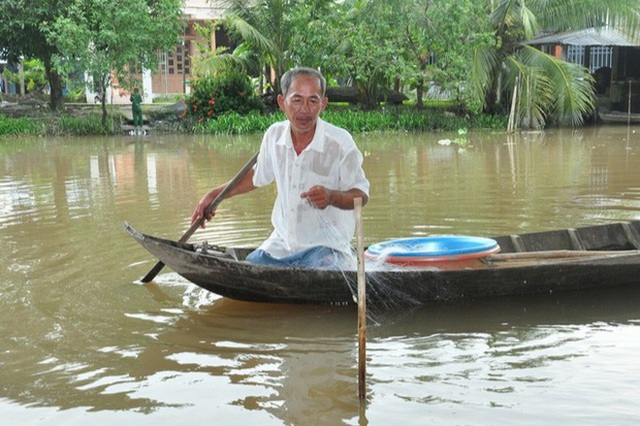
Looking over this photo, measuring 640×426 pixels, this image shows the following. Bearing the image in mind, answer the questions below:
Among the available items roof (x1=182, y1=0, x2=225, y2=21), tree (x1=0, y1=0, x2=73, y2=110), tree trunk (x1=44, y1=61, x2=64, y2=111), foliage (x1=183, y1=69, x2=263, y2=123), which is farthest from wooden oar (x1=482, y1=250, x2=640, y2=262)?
roof (x1=182, y1=0, x2=225, y2=21)

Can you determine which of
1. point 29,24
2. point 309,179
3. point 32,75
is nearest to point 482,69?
point 29,24

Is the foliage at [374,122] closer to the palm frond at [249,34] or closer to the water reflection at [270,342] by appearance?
the palm frond at [249,34]

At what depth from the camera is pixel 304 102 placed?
4684 mm

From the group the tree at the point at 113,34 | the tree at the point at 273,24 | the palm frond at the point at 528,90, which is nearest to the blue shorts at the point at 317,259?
the palm frond at the point at 528,90

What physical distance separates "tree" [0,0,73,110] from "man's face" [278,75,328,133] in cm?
1790

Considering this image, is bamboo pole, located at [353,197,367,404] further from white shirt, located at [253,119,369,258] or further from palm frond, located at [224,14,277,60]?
palm frond, located at [224,14,277,60]

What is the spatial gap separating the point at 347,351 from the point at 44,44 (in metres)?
20.3

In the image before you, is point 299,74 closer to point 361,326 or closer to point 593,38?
point 361,326

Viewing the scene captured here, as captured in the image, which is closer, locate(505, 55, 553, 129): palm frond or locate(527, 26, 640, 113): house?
locate(505, 55, 553, 129): palm frond

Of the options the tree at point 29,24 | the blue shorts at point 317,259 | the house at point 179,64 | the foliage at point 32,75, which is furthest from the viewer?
the house at point 179,64

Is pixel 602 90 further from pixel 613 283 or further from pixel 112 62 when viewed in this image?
pixel 613 283

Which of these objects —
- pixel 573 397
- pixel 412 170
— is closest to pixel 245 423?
pixel 573 397

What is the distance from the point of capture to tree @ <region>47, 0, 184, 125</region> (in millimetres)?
20266

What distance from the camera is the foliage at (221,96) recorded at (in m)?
22.5
